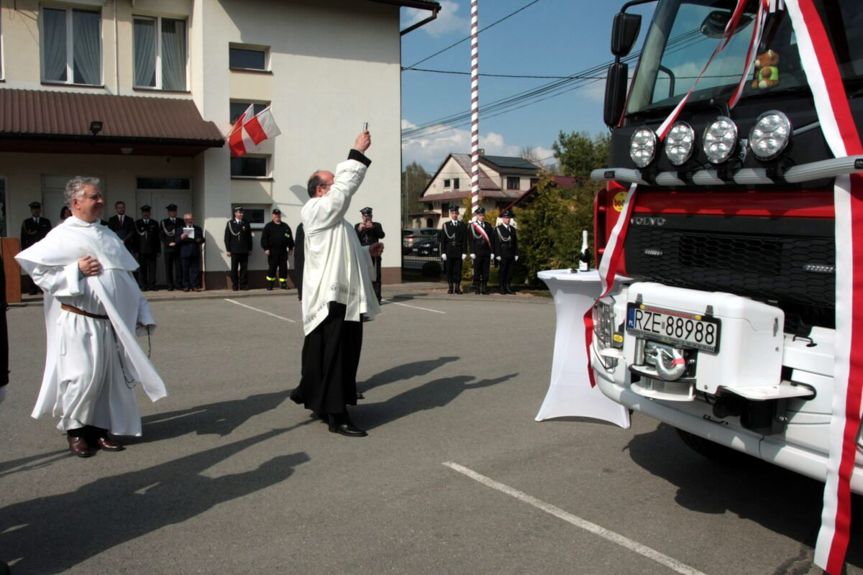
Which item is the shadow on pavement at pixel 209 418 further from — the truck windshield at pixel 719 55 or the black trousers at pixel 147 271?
the black trousers at pixel 147 271

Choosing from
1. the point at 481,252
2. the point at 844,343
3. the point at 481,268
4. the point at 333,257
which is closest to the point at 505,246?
the point at 481,252

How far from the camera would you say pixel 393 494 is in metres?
4.70

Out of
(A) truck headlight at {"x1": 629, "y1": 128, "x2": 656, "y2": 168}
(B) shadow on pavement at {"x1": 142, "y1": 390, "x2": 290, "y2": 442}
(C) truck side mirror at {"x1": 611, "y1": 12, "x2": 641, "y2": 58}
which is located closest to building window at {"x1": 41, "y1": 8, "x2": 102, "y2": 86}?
A: (B) shadow on pavement at {"x1": 142, "y1": 390, "x2": 290, "y2": 442}

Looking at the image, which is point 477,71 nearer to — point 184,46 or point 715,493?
point 184,46

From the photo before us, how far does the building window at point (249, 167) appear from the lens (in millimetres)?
19141

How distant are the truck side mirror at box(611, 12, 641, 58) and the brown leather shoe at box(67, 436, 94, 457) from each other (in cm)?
458

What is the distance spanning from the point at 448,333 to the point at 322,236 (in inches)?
223

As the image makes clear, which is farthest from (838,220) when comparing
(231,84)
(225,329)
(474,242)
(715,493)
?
(231,84)

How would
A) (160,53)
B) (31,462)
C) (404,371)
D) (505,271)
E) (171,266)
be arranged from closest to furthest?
1. (31,462)
2. (404,371)
3. (171,266)
4. (505,271)
5. (160,53)

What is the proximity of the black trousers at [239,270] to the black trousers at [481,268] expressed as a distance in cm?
557

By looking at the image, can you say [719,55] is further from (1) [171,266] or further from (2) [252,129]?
(1) [171,266]

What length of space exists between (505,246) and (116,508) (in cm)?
1476

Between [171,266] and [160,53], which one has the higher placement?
[160,53]

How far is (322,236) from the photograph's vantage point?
5941mm
